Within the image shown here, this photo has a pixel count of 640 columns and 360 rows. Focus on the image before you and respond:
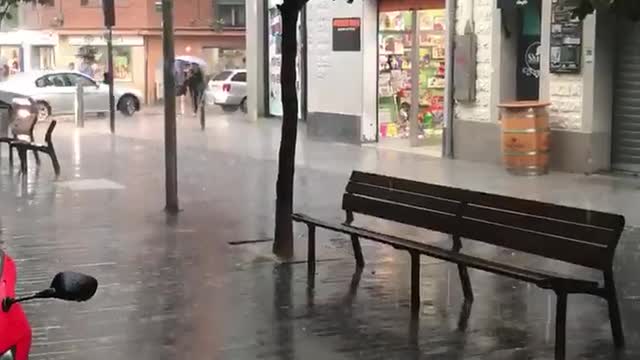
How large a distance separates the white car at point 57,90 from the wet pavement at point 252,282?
49.2 ft

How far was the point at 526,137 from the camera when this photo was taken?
15.4 m

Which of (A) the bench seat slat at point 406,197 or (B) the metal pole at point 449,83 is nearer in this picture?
(A) the bench seat slat at point 406,197

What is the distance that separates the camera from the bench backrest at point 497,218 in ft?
21.2

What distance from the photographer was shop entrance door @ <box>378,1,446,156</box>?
19641 millimetres

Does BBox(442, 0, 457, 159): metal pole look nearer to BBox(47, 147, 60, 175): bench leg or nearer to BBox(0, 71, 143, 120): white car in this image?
BBox(47, 147, 60, 175): bench leg

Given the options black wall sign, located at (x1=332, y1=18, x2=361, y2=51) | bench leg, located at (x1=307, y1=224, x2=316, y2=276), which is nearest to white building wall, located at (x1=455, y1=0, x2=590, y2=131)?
black wall sign, located at (x1=332, y1=18, x2=361, y2=51)

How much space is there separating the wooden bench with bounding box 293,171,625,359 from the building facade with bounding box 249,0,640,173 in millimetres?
5209

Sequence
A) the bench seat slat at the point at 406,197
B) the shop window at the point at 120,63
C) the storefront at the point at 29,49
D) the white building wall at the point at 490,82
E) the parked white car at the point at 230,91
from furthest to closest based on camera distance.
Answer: the storefront at the point at 29,49
the shop window at the point at 120,63
the parked white car at the point at 230,91
the white building wall at the point at 490,82
the bench seat slat at the point at 406,197

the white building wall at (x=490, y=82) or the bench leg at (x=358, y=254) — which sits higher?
the white building wall at (x=490, y=82)

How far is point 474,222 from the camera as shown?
25.1ft

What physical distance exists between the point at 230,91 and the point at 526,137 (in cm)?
2003

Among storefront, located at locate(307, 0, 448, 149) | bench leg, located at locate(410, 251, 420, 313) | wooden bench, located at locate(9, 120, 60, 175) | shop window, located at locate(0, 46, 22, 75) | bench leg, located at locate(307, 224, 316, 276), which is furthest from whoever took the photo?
shop window, located at locate(0, 46, 22, 75)

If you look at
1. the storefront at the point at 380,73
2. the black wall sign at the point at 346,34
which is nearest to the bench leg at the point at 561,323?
the storefront at the point at 380,73

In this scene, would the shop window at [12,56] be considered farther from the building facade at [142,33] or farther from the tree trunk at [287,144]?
the tree trunk at [287,144]
